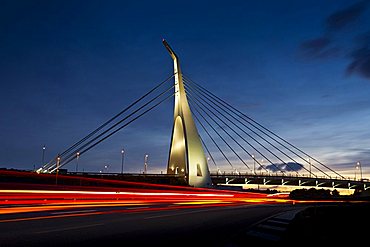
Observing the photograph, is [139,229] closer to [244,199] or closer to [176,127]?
[244,199]

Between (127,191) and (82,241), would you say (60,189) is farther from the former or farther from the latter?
(82,241)

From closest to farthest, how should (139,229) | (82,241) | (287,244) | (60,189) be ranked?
(287,244)
(82,241)
(139,229)
(60,189)

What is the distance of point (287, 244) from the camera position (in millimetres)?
7051

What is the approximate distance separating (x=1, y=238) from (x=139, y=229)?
3.62 meters

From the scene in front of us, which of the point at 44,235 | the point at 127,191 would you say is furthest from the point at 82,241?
the point at 127,191

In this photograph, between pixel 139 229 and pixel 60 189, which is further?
pixel 60 189

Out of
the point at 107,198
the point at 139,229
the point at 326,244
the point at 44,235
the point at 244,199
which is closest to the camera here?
the point at 326,244

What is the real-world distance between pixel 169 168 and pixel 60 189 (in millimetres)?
34682

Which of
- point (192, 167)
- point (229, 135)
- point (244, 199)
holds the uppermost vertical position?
point (229, 135)

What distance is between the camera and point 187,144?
47.2 meters

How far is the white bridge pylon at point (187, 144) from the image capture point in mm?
47375

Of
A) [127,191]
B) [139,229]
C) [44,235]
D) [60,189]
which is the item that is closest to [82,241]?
[44,235]

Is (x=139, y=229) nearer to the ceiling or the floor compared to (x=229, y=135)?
nearer to the floor

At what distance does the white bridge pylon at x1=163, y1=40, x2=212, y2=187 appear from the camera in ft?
155
